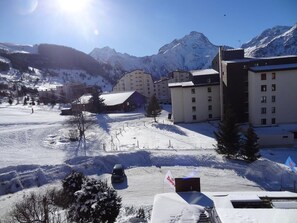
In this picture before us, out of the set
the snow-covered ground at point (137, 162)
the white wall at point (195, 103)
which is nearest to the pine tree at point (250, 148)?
the snow-covered ground at point (137, 162)

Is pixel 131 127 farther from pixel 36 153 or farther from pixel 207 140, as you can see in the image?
pixel 36 153

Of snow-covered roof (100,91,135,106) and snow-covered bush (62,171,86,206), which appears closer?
snow-covered bush (62,171,86,206)

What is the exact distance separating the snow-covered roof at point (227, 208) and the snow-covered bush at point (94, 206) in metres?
2.56

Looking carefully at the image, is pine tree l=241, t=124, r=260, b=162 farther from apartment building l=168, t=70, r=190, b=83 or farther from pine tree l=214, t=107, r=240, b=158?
apartment building l=168, t=70, r=190, b=83

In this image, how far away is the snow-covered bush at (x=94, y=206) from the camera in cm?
1617

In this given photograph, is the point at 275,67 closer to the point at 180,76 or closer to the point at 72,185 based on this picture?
the point at 72,185

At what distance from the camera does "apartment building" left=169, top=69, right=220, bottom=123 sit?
52.7m

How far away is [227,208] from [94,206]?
7.43 m

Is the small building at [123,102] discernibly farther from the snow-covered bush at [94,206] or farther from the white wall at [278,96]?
the snow-covered bush at [94,206]

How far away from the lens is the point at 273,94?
1810 inches

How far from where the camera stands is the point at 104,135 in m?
46.9

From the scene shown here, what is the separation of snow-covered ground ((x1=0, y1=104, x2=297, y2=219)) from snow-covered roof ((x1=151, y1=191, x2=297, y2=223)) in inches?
204

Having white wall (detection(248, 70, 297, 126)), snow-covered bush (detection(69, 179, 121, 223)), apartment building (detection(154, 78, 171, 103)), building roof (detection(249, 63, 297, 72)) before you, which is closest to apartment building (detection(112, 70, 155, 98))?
apartment building (detection(154, 78, 171, 103))

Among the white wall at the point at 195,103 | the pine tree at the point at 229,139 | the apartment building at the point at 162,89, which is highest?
the apartment building at the point at 162,89
